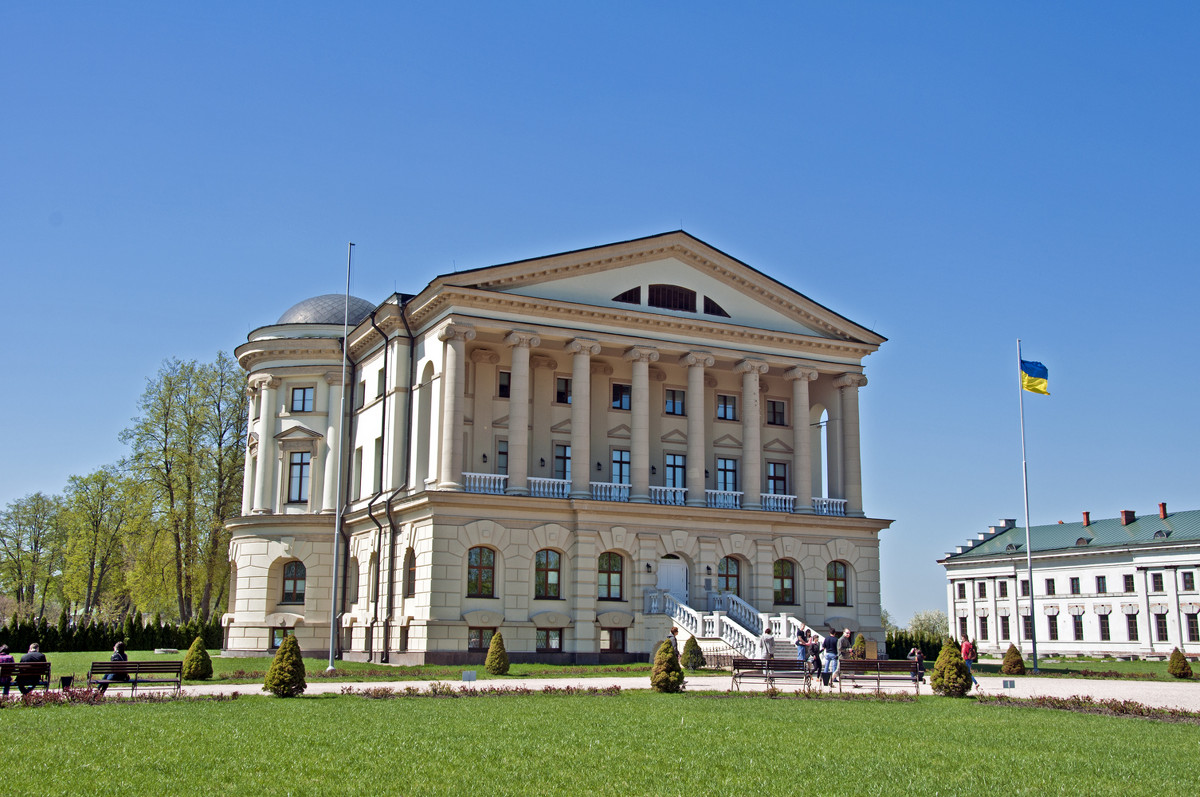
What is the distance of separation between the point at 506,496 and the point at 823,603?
52.4 ft

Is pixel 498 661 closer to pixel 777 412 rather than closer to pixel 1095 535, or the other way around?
pixel 777 412

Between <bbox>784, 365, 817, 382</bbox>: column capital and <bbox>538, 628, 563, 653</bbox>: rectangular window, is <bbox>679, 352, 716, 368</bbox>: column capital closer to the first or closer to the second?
<bbox>784, 365, 817, 382</bbox>: column capital

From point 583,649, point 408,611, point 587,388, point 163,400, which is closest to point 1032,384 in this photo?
point 587,388

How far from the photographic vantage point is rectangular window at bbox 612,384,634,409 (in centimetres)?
5231

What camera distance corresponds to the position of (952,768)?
16.1 meters

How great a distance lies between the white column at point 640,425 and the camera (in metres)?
48.6

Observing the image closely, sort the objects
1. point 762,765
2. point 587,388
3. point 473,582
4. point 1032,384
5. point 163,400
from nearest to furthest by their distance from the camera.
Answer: point 762,765 → point 473,582 → point 587,388 → point 1032,384 → point 163,400

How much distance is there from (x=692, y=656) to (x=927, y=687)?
31.7 ft

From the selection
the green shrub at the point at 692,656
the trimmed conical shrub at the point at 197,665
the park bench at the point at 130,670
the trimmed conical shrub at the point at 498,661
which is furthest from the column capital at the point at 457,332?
the park bench at the point at 130,670

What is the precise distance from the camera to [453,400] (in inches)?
1801

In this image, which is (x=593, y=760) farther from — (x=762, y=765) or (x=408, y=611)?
(x=408, y=611)

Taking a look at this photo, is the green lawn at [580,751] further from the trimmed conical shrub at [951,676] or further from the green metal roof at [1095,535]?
the green metal roof at [1095,535]

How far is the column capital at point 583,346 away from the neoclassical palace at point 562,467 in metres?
0.11

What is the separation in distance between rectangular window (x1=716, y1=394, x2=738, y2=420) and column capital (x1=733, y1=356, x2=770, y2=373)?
120 inches
